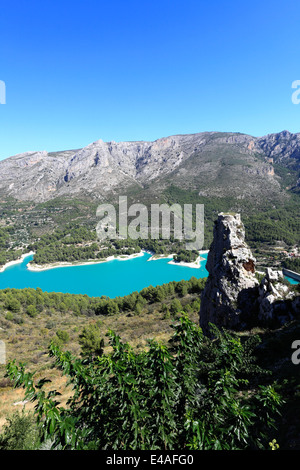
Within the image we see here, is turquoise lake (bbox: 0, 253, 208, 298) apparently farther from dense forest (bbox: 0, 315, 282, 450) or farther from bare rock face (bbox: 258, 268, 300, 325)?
dense forest (bbox: 0, 315, 282, 450)

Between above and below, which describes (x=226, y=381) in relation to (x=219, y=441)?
above

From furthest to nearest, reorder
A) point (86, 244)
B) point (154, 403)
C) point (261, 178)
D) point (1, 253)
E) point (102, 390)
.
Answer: point (261, 178), point (86, 244), point (1, 253), point (102, 390), point (154, 403)

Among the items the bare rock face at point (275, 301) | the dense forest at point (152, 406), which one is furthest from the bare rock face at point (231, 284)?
the dense forest at point (152, 406)

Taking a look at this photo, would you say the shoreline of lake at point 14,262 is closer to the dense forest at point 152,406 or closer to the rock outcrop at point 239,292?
the rock outcrop at point 239,292

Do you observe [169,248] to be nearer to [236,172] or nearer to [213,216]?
[213,216]

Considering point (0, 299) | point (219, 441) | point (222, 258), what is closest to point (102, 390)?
point (219, 441)

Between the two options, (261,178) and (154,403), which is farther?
(261,178)
